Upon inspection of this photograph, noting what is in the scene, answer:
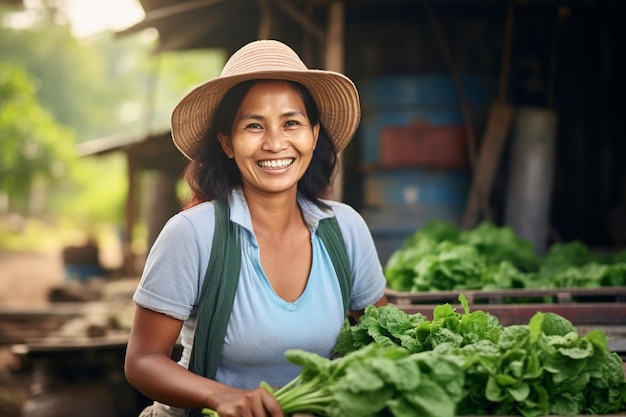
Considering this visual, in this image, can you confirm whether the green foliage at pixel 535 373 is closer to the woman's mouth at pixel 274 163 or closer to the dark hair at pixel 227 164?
the woman's mouth at pixel 274 163

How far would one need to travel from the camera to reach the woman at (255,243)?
250 centimetres

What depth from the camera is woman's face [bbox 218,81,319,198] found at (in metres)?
2.69

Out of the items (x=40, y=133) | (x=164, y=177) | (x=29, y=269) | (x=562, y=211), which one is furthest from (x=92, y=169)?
(x=562, y=211)

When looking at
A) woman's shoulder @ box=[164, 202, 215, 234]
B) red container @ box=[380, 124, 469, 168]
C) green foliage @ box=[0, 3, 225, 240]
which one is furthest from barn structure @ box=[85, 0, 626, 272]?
green foliage @ box=[0, 3, 225, 240]

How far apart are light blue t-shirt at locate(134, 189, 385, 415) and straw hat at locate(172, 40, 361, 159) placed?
334mm

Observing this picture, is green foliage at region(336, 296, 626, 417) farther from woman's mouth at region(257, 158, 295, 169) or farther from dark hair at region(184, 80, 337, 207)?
dark hair at region(184, 80, 337, 207)

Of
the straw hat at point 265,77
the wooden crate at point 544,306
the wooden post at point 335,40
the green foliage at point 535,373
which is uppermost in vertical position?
the wooden post at point 335,40

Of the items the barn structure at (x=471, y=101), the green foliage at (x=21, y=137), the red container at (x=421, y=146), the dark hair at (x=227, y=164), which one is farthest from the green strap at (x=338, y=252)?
the green foliage at (x=21, y=137)

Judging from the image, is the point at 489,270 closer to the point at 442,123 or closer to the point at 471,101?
the point at 442,123

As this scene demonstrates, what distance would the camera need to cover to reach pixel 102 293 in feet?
38.3

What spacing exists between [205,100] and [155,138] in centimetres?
861

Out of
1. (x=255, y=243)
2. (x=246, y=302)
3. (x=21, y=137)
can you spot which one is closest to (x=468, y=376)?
(x=246, y=302)

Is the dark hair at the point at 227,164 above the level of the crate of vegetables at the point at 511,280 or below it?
above

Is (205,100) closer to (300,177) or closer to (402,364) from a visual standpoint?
(300,177)
